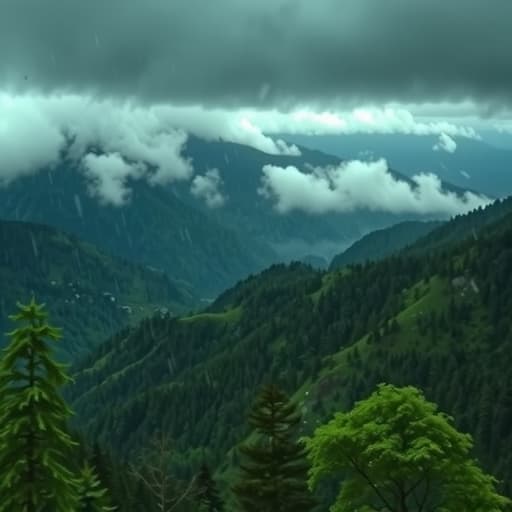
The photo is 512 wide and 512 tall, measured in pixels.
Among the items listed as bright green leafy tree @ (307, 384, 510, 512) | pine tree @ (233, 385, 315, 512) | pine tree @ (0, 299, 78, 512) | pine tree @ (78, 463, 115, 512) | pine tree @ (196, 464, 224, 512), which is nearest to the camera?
pine tree @ (0, 299, 78, 512)

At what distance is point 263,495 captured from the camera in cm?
3631

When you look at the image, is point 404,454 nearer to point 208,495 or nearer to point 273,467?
point 273,467

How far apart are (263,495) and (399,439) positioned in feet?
22.3

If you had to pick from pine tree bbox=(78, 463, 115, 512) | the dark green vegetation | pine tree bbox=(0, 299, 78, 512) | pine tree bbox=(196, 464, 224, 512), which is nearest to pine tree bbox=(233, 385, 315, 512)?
the dark green vegetation

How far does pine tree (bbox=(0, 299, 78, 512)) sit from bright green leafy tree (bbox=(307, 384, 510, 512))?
12444mm

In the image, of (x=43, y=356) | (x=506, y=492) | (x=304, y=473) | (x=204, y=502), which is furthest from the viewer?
(x=506, y=492)

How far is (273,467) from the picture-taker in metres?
36.6

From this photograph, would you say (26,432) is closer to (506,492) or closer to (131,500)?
(131,500)

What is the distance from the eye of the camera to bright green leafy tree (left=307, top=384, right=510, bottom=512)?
113ft

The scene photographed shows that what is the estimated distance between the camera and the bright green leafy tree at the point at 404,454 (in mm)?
34531

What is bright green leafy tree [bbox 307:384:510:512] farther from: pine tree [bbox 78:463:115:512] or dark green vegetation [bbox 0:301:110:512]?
pine tree [bbox 78:463:115:512]

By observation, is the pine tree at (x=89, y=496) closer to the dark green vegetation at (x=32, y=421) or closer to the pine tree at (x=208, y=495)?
the dark green vegetation at (x=32, y=421)

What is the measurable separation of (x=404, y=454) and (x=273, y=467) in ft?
20.3

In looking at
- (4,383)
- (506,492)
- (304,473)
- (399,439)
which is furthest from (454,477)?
(506,492)
